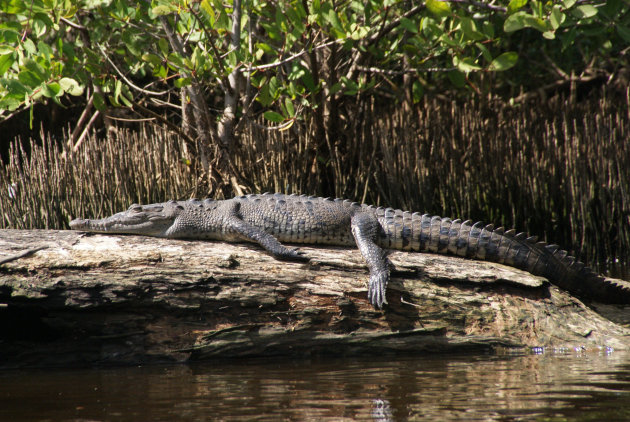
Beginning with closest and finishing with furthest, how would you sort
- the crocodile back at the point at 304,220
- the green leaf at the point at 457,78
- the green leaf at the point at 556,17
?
the crocodile back at the point at 304,220 → the green leaf at the point at 556,17 → the green leaf at the point at 457,78

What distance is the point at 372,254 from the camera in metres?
4.23

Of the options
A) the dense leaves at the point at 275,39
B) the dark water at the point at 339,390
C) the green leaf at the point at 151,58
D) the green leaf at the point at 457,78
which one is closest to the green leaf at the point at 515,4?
the dense leaves at the point at 275,39

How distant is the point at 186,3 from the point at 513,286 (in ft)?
10.6

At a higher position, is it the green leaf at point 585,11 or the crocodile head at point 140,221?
the green leaf at point 585,11

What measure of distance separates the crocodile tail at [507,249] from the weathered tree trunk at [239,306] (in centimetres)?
26

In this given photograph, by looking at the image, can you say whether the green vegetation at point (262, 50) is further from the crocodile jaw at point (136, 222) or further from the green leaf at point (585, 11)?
the crocodile jaw at point (136, 222)

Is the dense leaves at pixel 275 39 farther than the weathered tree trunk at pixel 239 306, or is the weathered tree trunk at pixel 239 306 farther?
the dense leaves at pixel 275 39

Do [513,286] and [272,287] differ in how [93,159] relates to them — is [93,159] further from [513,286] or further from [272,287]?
[513,286]

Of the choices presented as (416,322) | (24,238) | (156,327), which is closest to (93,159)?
(24,238)

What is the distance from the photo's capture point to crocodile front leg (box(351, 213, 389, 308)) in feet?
13.1

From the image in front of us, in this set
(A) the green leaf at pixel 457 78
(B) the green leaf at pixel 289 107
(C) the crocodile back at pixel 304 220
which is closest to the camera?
(C) the crocodile back at pixel 304 220

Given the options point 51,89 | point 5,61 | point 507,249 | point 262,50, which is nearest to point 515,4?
point 507,249

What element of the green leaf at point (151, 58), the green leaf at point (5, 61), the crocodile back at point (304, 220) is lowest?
the crocodile back at point (304, 220)

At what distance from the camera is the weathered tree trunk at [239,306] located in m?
3.74
